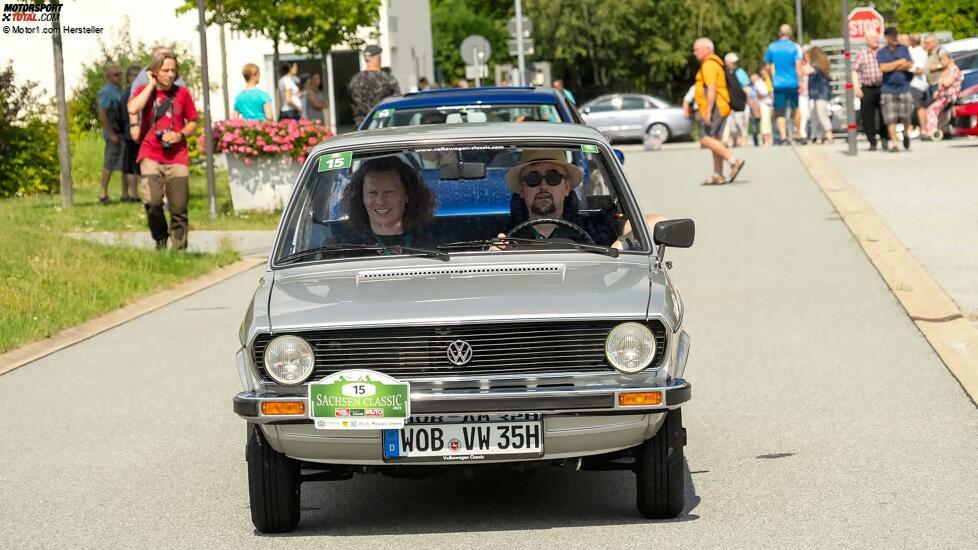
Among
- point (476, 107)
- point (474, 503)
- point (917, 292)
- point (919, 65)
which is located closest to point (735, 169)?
point (919, 65)

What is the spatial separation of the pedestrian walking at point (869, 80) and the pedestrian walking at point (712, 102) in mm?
3659

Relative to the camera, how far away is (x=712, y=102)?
71.2ft

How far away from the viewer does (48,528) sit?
614 centimetres

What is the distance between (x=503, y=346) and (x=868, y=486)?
1725 mm

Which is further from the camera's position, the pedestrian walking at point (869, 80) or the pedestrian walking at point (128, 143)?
the pedestrian walking at point (869, 80)

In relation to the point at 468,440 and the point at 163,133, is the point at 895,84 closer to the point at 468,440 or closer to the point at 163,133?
the point at 163,133

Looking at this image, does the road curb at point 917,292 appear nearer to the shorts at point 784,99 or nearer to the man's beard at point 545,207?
the man's beard at point 545,207

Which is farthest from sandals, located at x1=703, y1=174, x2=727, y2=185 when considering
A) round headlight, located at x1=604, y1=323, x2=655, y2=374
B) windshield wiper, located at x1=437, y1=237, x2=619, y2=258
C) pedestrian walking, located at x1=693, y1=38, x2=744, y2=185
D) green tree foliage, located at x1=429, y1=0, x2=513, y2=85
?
green tree foliage, located at x1=429, y1=0, x2=513, y2=85

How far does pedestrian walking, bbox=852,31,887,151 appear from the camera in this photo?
2480 centimetres

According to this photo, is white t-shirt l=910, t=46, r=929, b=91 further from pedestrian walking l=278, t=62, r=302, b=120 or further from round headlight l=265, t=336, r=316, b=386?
round headlight l=265, t=336, r=316, b=386

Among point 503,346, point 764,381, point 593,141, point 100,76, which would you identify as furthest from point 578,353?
point 100,76

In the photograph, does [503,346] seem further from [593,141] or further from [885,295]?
[885,295]

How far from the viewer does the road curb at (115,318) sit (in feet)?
34.4

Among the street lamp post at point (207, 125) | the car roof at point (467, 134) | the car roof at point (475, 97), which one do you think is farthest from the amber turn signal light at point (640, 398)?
the street lamp post at point (207, 125)
